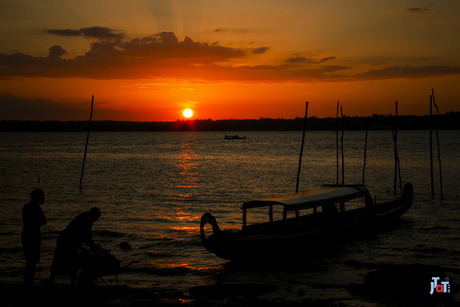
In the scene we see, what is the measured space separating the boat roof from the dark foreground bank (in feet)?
11.9

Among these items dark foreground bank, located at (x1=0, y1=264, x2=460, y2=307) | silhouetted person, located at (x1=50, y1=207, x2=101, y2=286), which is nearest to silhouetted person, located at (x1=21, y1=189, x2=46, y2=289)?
silhouetted person, located at (x1=50, y1=207, x2=101, y2=286)

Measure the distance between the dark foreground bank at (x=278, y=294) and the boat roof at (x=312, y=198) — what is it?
364cm

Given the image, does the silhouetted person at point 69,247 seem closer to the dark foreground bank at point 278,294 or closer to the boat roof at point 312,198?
the dark foreground bank at point 278,294

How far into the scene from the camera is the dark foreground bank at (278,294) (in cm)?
1133

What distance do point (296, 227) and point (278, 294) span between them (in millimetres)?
5379

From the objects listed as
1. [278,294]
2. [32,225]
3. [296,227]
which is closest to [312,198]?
[296,227]

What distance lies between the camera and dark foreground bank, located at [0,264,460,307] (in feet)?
37.2

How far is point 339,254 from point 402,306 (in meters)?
6.80

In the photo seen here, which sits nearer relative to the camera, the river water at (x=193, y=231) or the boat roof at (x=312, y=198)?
the river water at (x=193, y=231)

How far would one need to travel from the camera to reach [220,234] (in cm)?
1560

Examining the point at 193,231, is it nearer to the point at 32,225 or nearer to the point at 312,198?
the point at 312,198

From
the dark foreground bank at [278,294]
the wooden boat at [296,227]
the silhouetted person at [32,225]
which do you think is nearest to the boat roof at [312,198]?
the wooden boat at [296,227]

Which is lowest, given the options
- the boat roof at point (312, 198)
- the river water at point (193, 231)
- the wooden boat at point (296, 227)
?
the river water at point (193, 231)

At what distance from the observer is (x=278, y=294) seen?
1297cm
